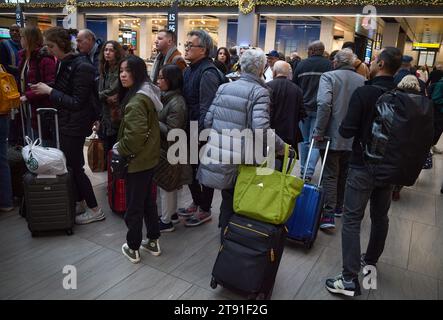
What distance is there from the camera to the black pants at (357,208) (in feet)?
7.49

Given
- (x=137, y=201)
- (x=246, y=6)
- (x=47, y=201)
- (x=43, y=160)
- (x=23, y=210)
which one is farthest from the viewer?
(x=246, y=6)

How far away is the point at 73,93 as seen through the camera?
117 inches

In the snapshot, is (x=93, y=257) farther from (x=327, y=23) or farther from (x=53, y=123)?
(x=327, y=23)

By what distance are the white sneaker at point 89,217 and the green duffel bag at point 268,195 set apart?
162cm

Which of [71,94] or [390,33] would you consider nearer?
[71,94]

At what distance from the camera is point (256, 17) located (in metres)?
12.7

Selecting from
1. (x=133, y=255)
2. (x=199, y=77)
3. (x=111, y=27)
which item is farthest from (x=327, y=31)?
(x=133, y=255)

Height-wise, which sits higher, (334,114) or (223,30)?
(223,30)

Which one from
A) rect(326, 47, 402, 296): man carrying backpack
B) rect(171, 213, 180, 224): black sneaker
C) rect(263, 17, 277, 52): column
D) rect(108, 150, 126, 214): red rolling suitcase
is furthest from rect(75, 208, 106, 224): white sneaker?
rect(263, 17, 277, 52): column

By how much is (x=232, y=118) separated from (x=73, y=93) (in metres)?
1.46

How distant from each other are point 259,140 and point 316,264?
1170 mm

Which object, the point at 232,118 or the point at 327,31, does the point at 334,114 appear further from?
the point at 327,31

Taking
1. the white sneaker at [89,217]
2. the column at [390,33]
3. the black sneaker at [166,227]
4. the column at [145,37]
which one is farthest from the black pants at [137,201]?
the column at [145,37]

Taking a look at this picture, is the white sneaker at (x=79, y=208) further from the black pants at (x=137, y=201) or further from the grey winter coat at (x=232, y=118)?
the grey winter coat at (x=232, y=118)
